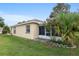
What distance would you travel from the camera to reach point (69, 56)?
34.4 ft

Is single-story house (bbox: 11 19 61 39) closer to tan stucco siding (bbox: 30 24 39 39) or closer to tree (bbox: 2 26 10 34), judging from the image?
tan stucco siding (bbox: 30 24 39 39)

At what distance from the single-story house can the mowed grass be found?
17cm

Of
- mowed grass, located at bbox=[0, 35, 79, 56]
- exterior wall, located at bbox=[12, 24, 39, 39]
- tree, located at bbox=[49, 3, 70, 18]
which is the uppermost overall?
tree, located at bbox=[49, 3, 70, 18]

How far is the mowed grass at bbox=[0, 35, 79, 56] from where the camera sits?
10516 mm

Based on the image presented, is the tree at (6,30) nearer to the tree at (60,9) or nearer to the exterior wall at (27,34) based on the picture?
the exterior wall at (27,34)

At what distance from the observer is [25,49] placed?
10.6 m

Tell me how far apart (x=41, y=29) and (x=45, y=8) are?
25.0 inches

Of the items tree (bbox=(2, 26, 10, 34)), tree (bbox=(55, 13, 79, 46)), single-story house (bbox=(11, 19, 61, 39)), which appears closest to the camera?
tree (bbox=(55, 13, 79, 46))

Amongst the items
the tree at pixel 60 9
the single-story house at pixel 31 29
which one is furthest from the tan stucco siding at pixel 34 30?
the tree at pixel 60 9

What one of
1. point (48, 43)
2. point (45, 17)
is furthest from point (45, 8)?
point (48, 43)

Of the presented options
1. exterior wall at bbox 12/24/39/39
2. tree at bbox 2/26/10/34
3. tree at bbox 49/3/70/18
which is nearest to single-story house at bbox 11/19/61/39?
exterior wall at bbox 12/24/39/39

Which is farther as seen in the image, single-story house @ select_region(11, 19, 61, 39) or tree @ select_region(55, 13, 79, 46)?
single-story house @ select_region(11, 19, 61, 39)

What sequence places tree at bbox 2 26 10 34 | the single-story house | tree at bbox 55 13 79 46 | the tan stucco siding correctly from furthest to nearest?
the tan stucco siding < the single-story house < tree at bbox 2 26 10 34 < tree at bbox 55 13 79 46

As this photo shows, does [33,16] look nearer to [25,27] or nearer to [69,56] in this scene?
[25,27]
